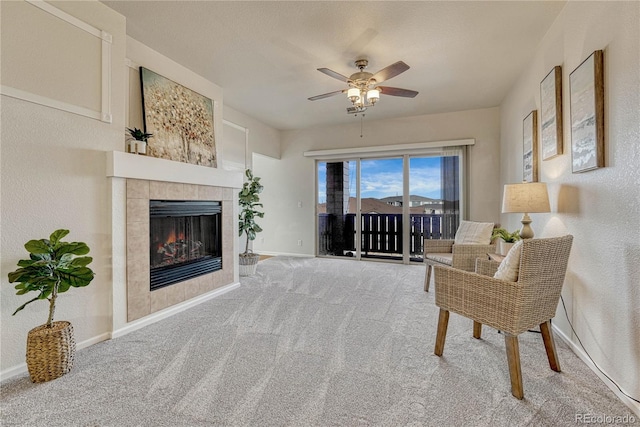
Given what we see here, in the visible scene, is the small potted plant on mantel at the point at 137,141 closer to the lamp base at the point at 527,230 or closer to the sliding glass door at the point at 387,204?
the lamp base at the point at 527,230

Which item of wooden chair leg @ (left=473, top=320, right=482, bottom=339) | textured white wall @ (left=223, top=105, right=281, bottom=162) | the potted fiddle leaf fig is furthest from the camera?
textured white wall @ (left=223, top=105, right=281, bottom=162)

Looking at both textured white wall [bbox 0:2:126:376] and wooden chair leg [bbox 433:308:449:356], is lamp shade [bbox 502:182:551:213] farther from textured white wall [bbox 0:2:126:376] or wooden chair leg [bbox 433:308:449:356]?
textured white wall [bbox 0:2:126:376]

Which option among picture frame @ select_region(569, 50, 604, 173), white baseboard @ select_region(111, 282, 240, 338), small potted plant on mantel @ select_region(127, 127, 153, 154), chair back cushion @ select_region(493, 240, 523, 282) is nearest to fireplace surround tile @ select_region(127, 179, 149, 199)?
small potted plant on mantel @ select_region(127, 127, 153, 154)

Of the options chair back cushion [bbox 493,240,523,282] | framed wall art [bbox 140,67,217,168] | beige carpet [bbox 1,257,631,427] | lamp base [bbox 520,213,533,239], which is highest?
framed wall art [bbox 140,67,217,168]

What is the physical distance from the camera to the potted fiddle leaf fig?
5.69 ft

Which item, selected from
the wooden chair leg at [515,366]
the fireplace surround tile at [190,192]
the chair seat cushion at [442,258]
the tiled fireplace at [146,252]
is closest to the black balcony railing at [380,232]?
the chair seat cushion at [442,258]

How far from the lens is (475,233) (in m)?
3.66

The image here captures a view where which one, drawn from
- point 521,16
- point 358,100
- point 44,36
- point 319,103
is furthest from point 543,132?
point 44,36

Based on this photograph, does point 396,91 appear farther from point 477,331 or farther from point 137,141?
point 137,141

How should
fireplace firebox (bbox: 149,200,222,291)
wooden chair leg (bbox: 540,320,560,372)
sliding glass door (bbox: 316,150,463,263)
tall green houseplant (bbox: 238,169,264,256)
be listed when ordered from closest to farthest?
wooden chair leg (bbox: 540,320,560,372) → fireplace firebox (bbox: 149,200,222,291) → tall green houseplant (bbox: 238,169,264,256) → sliding glass door (bbox: 316,150,463,263)

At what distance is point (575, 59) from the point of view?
215cm

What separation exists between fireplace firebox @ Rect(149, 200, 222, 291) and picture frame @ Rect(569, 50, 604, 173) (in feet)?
11.3

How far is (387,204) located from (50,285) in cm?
478

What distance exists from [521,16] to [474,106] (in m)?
2.36
